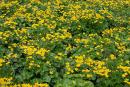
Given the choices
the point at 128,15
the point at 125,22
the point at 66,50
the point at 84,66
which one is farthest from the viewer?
the point at 128,15

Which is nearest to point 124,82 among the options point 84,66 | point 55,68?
point 84,66

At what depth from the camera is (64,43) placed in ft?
25.2

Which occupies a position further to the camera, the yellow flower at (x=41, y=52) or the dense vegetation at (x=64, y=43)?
the yellow flower at (x=41, y=52)

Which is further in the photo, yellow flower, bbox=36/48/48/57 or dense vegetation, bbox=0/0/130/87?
yellow flower, bbox=36/48/48/57

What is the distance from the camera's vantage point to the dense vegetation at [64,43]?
6.17m

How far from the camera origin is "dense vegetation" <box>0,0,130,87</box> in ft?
20.2

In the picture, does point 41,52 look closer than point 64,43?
Yes

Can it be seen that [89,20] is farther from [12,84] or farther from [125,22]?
[12,84]

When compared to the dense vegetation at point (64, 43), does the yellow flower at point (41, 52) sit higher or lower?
higher

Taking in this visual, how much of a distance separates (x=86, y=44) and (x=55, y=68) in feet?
4.09

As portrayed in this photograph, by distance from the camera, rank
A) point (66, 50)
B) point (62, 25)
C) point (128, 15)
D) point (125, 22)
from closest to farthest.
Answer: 1. point (66, 50)
2. point (62, 25)
3. point (125, 22)
4. point (128, 15)

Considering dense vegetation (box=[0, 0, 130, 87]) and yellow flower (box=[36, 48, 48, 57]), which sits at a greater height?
yellow flower (box=[36, 48, 48, 57])

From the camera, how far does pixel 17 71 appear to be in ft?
21.5

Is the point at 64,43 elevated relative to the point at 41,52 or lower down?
lower down
